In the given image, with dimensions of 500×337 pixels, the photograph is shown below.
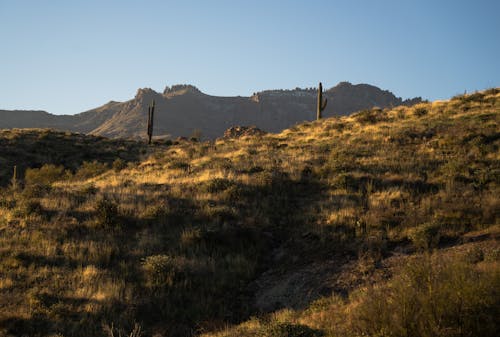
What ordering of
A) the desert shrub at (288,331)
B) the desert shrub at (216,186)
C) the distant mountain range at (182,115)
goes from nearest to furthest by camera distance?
the desert shrub at (288,331), the desert shrub at (216,186), the distant mountain range at (182,115)

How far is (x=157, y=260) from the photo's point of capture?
8.91 m

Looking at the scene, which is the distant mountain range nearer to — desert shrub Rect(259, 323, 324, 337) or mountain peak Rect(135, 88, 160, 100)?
mountain peak Rect(135, 88, 160, 100)

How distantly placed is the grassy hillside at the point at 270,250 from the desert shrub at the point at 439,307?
2cm

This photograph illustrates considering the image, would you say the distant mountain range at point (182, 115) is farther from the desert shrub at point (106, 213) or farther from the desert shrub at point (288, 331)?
the desert shrub at point (288, 331)

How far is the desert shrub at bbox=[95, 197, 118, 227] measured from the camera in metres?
11.3

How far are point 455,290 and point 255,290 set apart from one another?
4669 mm

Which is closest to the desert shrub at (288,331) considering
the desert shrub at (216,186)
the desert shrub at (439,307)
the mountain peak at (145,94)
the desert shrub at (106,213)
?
the desert shrub at (439,307)

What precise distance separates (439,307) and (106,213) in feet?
30.3

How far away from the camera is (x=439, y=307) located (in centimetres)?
473

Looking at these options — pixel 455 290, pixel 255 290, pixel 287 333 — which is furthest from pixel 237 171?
pixel 455 290

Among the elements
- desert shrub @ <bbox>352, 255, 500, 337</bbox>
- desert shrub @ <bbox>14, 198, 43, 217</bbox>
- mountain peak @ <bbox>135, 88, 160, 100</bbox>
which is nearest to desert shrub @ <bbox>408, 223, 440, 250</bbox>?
desert shrub @ <bbox>352, 255, 500, 337</bbox>

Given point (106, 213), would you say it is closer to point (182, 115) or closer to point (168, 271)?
point (168, 271)

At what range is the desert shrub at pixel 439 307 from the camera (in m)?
4.57

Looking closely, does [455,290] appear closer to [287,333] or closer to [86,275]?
[287,333]
